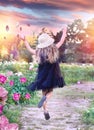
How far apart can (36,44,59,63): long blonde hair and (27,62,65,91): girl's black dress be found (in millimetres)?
20

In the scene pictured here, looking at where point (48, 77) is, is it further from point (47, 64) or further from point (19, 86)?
point (19, 86)

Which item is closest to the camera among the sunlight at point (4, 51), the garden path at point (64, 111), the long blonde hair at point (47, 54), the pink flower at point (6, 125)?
the pink flower at point (6, 125)

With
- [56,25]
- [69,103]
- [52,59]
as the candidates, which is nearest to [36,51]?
[52,59]

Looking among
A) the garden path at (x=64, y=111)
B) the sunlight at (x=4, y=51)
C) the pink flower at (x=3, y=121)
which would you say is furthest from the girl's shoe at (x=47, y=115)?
the pink flower at (x=3, y=121)

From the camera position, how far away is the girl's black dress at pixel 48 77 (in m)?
2.17

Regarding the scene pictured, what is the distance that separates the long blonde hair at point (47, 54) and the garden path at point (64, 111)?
0.33 meters

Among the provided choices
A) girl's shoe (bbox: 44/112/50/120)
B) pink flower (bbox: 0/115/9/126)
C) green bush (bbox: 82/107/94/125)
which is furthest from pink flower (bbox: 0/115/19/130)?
green bush (bbox: 82/107/94/125)

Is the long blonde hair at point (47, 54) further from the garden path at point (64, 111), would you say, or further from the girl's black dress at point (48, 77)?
the garden path at point (64, 111)

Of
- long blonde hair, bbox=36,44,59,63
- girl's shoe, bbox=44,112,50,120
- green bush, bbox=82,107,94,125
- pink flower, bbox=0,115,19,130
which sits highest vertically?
long blonde hair, bbox=36,44,59,63

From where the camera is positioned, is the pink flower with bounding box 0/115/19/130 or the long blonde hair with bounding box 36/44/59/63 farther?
the long blonde hair with bounding box 36/44/59/63

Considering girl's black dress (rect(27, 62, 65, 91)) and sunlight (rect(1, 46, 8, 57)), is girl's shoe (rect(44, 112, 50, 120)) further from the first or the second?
sunlight (rect(1, 46, 8, 57))

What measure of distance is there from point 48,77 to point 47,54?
102 mm

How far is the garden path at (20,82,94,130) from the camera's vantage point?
91.7 inches

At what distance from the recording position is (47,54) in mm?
2154
